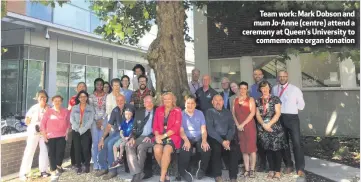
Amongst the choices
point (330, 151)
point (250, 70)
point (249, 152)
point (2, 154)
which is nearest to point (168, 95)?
point (249, 152)

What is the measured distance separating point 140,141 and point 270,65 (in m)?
7.80

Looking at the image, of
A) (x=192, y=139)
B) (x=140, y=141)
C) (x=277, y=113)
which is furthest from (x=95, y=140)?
(x=277, y=113)

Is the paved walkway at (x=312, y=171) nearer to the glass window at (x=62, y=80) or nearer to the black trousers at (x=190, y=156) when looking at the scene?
the black trousers at (x=190, y=156)

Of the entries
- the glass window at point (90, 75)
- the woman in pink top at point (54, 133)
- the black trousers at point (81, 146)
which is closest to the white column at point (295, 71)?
the black trousers at point (81, 146)

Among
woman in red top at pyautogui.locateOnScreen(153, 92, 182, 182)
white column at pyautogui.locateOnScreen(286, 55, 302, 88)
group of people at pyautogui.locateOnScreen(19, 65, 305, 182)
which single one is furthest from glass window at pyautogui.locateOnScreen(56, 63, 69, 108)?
woman in red top at pyautogui.locateOnScreen(153, 92, 182, 182)

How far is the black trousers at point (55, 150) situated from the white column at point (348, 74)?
31.0ft

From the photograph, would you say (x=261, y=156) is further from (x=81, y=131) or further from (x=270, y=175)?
(x=81, y=131)

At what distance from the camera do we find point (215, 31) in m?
12.2

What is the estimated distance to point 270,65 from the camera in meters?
11.7

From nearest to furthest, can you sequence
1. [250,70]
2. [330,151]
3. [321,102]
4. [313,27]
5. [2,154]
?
[2,154] < [313,27] < [330,151] < [321,102] < [250,70]

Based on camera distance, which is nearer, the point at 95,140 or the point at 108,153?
the point at 108,153

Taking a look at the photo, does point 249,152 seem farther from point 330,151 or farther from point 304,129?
point 304,129

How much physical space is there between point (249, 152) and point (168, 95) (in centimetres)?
174

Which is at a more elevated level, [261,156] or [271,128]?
[271,128]
